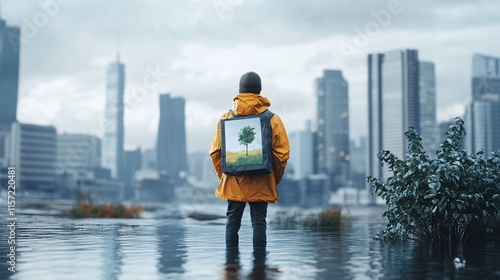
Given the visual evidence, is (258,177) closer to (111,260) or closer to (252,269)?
(111,260)

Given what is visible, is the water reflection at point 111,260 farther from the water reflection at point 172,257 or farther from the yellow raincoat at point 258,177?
the yellow raincoat at point 258,177

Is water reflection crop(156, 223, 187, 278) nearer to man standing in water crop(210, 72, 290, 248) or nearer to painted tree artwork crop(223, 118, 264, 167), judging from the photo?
man standing in water crop(210, 72, 290, 248)

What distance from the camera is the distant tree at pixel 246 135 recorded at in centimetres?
928

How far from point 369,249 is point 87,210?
2010 centimetres

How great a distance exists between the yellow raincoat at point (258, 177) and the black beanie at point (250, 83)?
0.08 metres

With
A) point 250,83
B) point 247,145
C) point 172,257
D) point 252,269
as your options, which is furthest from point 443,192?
point 252,269

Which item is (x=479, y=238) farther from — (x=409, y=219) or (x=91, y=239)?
(x=91, y=239)

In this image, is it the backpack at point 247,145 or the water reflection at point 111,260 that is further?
the backpack at point 247,145

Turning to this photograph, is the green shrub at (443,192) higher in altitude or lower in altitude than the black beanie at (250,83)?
lower

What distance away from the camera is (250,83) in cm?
952

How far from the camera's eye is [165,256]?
840 cm

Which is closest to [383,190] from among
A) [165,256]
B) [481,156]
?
[481,156]

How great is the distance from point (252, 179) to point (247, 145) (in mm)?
442

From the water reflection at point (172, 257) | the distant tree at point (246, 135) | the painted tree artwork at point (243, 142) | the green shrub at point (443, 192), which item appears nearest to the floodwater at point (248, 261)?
the water reflection at point (172, 257)
